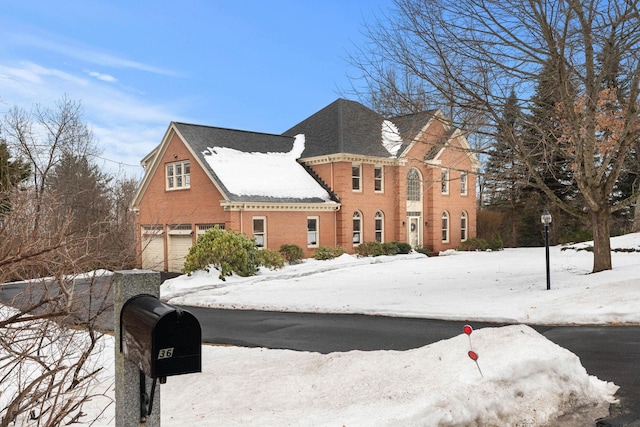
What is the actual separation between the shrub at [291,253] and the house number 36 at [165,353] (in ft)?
75.7

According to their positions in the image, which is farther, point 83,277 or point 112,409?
point 112,409

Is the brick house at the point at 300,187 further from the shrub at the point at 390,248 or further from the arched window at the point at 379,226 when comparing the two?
the shrub at the point at 390,248

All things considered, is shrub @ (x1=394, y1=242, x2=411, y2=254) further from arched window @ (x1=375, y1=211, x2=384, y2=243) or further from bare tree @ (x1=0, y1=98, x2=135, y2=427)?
bare tree @ (x1=0, y1=98, x2=135, y2=427)

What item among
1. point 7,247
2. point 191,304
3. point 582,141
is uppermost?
point 582,141

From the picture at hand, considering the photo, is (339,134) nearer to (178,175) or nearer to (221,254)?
(178,175)

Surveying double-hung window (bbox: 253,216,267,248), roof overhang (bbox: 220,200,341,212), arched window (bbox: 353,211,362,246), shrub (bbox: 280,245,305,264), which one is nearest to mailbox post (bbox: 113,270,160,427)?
roof overhang (bbox: 220,200,341,212)

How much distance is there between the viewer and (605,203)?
16062mm

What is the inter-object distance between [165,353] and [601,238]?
16.3m

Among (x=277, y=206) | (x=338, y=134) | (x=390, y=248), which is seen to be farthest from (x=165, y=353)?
(x=338, y=134)

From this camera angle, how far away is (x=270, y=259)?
23.9 meters

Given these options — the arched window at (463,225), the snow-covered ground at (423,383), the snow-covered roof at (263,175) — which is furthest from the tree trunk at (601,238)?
the arched window at (463,225)

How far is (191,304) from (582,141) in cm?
1280

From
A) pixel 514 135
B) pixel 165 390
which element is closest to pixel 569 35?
pixel 514 135

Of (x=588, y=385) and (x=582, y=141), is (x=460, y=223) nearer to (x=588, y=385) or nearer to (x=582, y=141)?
(x=582, y=141)
